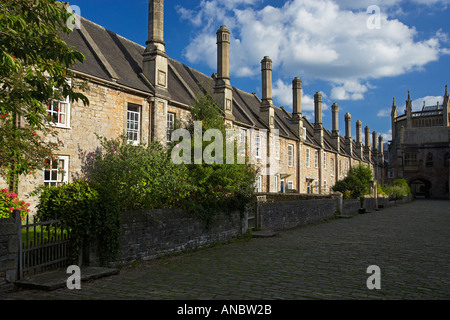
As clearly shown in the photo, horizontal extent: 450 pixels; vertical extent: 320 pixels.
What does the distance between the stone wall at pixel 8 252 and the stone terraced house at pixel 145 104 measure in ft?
12.5

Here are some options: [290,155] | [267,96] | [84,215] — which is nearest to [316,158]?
[290,155]

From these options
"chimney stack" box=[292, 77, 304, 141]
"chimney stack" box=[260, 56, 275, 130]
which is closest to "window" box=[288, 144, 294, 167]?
"chimney stack" box=[292, 77, 304, 141]

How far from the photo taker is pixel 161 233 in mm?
9672

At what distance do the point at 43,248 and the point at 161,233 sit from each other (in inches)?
122

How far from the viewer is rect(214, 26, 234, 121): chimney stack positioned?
25266 millimetres

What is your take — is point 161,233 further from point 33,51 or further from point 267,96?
point 267,96

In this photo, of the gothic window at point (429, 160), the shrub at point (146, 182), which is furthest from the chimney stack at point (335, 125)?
the shrub at point (146, 182)

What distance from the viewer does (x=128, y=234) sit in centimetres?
869

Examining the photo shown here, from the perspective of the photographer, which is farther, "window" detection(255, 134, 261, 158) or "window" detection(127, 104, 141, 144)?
"window" detection(255, 134, 261, 158)

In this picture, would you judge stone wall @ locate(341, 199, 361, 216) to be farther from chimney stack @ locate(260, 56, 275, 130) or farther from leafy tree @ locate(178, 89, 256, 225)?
leafy tree @ locate(178, 89, 256, 225)

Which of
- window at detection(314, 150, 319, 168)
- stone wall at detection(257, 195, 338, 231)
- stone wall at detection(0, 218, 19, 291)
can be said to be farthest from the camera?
window at detection(314, 150, 319, 168)

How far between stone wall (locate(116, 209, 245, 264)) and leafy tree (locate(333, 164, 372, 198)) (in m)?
20.4
